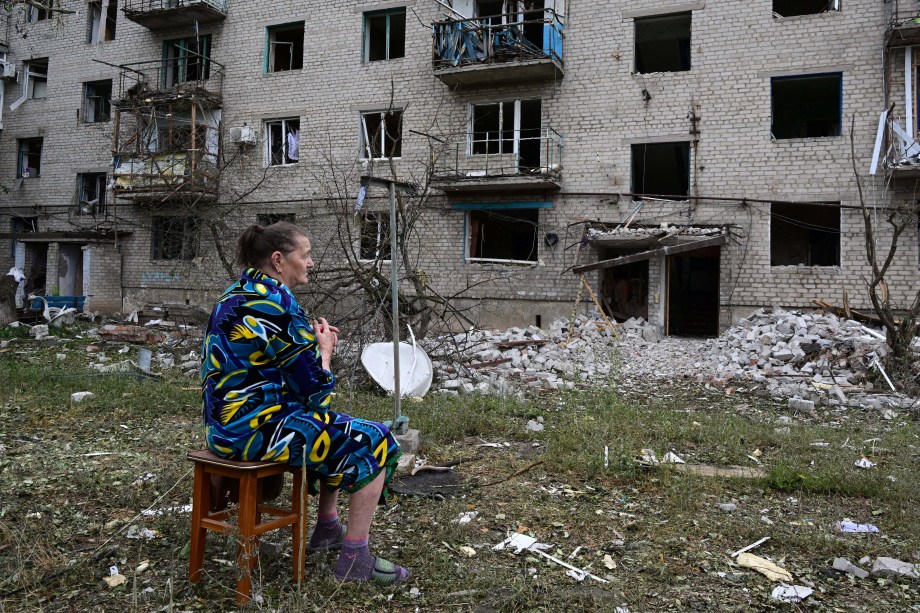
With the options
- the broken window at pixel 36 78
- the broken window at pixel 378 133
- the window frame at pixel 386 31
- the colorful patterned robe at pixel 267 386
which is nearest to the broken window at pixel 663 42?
the window frame at pixel 386 31

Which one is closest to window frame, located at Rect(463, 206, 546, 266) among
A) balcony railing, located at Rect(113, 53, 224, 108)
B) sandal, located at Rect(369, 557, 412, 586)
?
balcony railing, located at Rect(113, 53, 224, 108)

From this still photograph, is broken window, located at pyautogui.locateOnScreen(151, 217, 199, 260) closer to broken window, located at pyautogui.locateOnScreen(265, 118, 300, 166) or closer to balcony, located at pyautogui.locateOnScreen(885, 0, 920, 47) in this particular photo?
broken window, located at pyautogui.locateOnScreen(265, 118, 300, 166)

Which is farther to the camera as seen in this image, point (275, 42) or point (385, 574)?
point (275, 42)

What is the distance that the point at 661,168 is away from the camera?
61.8 feet

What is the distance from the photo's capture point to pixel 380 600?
106 inches

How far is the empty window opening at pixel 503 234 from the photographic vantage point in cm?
1582

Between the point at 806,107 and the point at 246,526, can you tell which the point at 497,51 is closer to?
the point at 806,107

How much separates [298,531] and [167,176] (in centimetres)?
1749

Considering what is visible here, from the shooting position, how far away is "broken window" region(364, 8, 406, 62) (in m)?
17.0

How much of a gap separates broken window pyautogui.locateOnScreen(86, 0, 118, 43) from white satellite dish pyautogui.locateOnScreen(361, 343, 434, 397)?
64.3ft

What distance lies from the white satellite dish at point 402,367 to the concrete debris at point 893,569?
4.68 meters

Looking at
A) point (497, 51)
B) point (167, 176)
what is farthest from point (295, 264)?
point (167, 176)

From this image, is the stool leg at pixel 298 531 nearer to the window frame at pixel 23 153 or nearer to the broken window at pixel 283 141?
the broken window at pixel 283 141

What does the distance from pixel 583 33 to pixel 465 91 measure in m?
3.06
